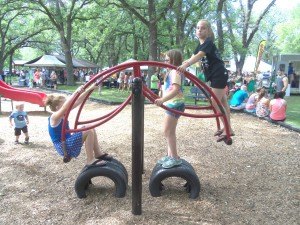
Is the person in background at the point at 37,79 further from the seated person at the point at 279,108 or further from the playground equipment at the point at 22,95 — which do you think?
the seated person at the point at 279,108

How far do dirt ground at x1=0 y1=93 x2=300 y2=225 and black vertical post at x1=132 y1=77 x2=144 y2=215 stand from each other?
178 mm

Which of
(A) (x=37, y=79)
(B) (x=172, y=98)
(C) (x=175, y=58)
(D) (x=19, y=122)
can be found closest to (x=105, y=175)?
(B) (x=172, y=98)

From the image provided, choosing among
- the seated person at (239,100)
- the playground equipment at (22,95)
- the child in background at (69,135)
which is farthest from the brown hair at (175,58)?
the seated person at (239,100)

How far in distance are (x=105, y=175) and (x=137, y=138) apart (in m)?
0.87

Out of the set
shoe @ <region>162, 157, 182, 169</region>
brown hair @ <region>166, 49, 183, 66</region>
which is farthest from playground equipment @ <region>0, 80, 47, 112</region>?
brown hair @ <region>166, 49, 183, 66</region>

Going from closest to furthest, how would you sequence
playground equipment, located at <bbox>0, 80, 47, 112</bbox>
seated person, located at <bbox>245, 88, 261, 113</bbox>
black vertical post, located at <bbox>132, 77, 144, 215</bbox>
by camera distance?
black vertical post, located at <bbox>132, 77, 144, 215</bbox> < playground equipment, located at <bbox>0, 80, 47, 112</bbox> < seated person, located at <bbox>245, 88, 261, 113</bbox>

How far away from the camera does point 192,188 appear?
4.37 m

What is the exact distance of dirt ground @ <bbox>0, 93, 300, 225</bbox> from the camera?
3912 mm

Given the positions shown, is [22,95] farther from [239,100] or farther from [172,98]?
[239,100]

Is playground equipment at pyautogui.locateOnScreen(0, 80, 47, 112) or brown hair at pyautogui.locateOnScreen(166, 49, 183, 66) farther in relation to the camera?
playground equipment at pyautogui.locateOnScreen(0, 80, 47, 112)

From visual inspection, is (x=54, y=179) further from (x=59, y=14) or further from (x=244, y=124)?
(x=59, y=14)

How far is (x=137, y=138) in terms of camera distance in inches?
149

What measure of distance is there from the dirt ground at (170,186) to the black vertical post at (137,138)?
18cm

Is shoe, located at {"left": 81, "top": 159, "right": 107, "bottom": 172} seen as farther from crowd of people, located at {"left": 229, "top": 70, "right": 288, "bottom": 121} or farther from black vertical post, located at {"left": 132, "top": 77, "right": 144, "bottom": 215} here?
crowd of people, located at {"left": 229, "top": 70, "right": 288, "bottom": 121}
